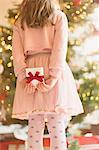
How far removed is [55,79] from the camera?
163 centimetres

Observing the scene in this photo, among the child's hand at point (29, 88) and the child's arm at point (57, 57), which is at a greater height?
the child's arm at point (57, 57)

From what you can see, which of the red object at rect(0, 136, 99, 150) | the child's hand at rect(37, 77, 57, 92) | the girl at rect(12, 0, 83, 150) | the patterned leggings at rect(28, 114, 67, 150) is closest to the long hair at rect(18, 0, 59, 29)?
the girl at rect(12, 0, 83, 150)

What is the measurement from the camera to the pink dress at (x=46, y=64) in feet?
5.38

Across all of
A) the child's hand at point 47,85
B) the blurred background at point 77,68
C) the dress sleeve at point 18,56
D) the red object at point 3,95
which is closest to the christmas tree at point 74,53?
the blurred background at point 77,68

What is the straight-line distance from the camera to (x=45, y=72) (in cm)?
167

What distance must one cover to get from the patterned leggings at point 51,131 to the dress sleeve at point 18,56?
21cm

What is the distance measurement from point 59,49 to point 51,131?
15.3 inches

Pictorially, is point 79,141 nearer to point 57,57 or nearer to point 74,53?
point 74,53

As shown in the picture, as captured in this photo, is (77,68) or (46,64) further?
(77,68)

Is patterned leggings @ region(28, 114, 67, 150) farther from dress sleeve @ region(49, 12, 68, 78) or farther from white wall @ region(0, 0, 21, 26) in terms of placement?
white wall @ region(0, 0, 21, 26)

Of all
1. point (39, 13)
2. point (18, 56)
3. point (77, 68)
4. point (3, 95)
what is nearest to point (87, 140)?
point (77, 68)

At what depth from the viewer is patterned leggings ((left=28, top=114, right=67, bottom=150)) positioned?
1672mm

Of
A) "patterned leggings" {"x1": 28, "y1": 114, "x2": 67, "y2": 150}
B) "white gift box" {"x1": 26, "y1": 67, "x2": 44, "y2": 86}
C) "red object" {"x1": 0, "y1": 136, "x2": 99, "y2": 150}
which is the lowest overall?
"red object" {"x1": 0, "y1": 136, "x2": 99, "y2": 150}

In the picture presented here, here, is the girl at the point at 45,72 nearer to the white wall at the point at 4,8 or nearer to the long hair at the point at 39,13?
the long hair at the point at 39,13
